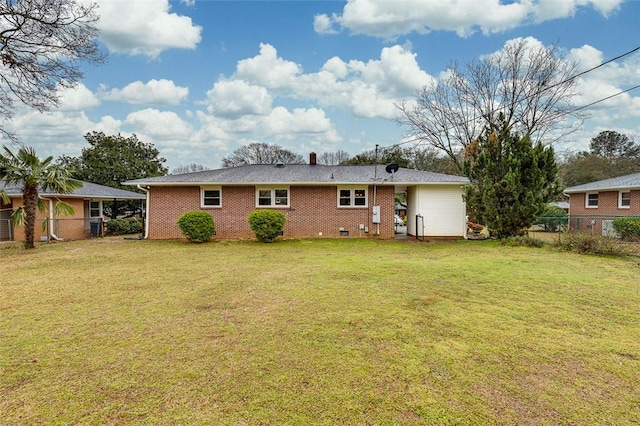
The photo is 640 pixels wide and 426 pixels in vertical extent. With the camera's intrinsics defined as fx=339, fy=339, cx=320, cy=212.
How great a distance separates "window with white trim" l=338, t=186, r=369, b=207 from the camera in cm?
1547

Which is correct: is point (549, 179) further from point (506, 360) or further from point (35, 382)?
point (35, 382)

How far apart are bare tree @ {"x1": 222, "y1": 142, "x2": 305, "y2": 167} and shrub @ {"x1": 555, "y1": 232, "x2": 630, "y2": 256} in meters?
37.7

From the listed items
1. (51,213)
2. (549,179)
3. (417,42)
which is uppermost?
(417,42)

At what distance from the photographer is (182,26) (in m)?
13.9

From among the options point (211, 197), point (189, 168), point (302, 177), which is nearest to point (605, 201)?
point (302, 177)

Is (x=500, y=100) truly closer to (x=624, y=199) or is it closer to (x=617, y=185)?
(x=617, y=185)

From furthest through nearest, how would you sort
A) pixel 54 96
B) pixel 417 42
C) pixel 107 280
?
pixel 417 42, pixel 54 96, pixel 107 280

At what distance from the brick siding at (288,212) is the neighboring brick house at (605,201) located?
10152 mm

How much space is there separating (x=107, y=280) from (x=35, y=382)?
468 centimetres

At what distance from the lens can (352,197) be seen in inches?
610

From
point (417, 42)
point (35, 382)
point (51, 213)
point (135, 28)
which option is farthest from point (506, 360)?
point (51, 213)

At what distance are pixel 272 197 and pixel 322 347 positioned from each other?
1213 centimetres

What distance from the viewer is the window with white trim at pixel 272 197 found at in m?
15.5

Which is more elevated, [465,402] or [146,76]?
[146,76]
